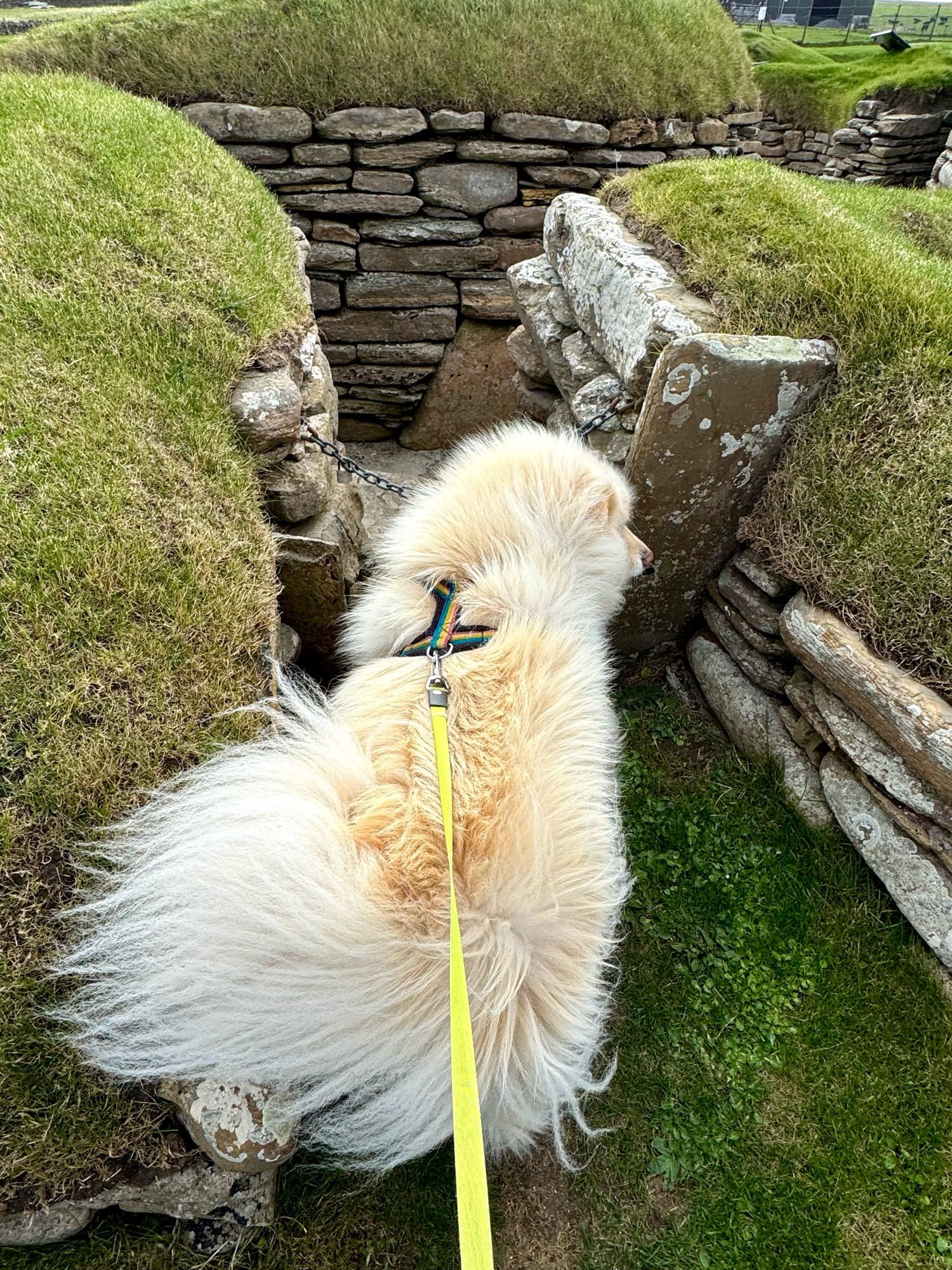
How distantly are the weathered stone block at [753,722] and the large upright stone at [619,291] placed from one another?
1.36 metres

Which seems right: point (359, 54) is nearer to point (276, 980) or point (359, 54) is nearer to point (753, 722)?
point (753, 722)

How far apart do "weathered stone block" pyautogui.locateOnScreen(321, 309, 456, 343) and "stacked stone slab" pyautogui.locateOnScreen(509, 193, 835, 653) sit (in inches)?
101

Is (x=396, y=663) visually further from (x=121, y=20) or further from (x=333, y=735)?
(x=121, y=20)

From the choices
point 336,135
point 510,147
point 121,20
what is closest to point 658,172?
point 510,147

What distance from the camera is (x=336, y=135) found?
6.21m

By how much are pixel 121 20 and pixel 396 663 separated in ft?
24.0

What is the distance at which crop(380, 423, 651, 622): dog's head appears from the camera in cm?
245

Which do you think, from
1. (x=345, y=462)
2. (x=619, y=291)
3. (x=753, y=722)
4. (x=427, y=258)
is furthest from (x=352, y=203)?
(x=753, y=722)

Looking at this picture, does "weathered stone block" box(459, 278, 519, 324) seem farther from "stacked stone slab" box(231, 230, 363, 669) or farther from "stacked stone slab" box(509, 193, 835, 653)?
"stacked stone slab" box(231, 230, 363, 669)

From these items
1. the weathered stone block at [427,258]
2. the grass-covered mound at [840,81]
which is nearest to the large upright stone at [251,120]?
the weathered stone block at [427,258]

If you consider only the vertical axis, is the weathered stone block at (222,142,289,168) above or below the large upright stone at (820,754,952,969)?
above

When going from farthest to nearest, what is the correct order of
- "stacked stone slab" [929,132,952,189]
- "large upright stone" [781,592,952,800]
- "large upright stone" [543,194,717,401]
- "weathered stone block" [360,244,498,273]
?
"stacked stone slab" [929,132,952,189]
"weathered stone block" [360,244,498,273]
"large upright stone" [543,194,717,401]
"large upright stone" [781,592,952,800]

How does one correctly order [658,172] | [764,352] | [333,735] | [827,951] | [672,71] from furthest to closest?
1. [672,71]
2. [658,172]
3. [764,352]
4. [827,951]
5. [333,735]

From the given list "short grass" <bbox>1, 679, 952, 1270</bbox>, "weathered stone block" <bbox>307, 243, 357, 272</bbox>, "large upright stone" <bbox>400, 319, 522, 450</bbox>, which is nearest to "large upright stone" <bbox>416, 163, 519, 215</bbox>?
"weathered stone block" <bbox>307, 243, 357, 272</bbox>
